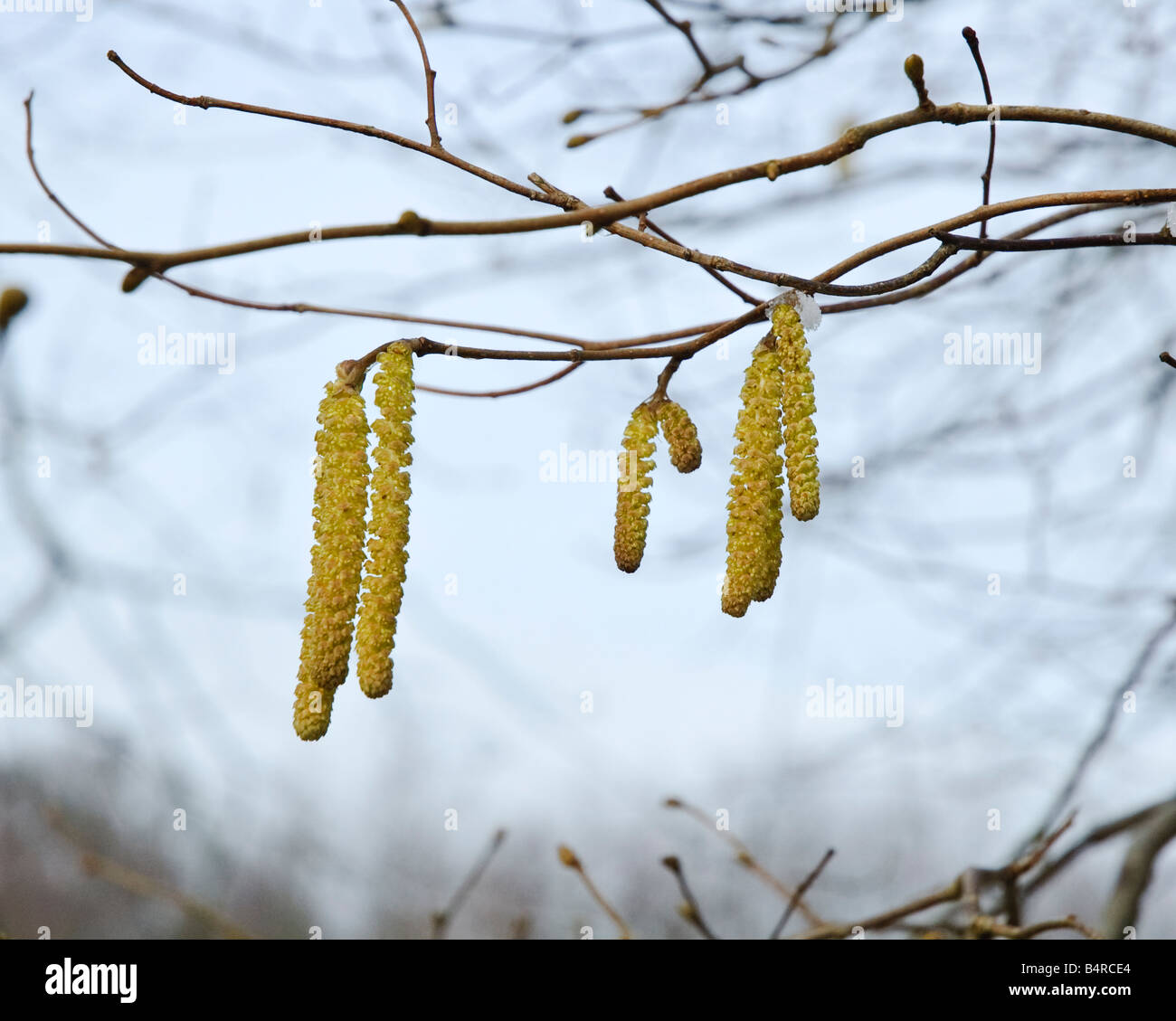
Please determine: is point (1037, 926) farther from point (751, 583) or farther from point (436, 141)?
point (436, 141)

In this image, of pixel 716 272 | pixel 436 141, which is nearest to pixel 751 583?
pixel 716 272

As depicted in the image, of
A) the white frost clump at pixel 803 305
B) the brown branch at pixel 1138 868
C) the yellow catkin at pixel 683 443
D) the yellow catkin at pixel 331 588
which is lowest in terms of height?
the brown branch at pixel 1138 868

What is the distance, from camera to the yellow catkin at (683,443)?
1.17 m

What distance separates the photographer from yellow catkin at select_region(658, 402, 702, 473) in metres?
1.17

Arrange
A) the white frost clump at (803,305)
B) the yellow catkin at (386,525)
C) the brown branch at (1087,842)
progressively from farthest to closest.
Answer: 1. the brown branch at (1087,842)
2. the white frost clump at (803,305)
3. the yellow catkin at (386,525)

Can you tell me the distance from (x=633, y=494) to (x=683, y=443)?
9cm

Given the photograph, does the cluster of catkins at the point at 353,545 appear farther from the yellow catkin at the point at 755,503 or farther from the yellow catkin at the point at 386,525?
the yellow catkin at the point at 755,503

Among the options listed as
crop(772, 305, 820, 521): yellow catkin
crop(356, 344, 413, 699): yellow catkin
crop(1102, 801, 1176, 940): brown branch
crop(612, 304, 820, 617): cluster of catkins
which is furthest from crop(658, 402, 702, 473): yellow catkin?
crop(1102, 801, 1176, 940): brown branch

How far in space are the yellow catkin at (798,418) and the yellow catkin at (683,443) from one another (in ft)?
0.39

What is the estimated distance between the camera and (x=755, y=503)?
1067mm

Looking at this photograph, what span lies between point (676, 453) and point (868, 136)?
38cm

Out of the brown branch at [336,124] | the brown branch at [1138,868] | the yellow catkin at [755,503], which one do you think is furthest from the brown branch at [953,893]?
the brown branch at [336,124]

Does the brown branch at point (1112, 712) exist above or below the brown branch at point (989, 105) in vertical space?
below

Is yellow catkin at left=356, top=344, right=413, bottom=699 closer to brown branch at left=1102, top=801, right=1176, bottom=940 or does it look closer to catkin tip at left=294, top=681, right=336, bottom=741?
catkin tip at left=294, top=681, right=336, bottom=741
